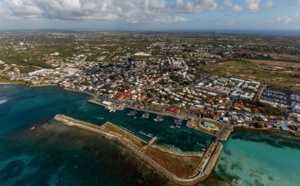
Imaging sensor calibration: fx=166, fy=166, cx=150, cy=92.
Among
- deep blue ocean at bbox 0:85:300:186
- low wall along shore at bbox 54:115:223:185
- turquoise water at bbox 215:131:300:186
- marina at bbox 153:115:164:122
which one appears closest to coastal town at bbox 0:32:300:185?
low wall along shore at bbox 54:115:223:185

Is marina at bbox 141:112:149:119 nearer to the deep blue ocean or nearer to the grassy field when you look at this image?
the deep blue ocean

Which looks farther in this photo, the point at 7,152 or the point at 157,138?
the point at 157,138

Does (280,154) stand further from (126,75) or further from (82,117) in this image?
(126,75)

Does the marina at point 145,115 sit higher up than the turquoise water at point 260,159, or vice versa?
the marina at point 145,115


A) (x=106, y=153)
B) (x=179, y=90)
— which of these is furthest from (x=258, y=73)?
(x=106, y=153)

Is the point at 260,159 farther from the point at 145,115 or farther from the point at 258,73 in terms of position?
the point at 258,73

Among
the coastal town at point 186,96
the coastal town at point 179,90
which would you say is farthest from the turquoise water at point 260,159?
the coastal town at point 179,90

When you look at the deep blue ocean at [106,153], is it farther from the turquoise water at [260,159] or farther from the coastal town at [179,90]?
the coastal town at [179,90]

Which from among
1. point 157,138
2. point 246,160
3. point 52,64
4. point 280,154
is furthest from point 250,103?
point 52,64
